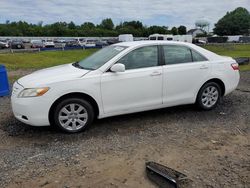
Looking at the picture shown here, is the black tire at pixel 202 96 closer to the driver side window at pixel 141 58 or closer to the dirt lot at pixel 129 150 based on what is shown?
the dirt lot at pixel 129 150

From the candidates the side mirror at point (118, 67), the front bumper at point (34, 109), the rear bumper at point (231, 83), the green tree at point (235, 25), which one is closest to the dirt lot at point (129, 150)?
the front bumper at point (34, 109)

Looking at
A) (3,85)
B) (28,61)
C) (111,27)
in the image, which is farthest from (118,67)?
Result: (111,27)

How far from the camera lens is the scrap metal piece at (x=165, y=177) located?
354cm

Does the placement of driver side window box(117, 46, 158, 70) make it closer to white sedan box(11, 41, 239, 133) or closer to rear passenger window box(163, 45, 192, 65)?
white sedan box(11, 41, 239, 133)

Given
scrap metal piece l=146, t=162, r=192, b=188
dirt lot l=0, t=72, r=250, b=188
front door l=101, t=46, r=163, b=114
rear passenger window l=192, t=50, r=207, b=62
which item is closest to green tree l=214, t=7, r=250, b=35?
rear passenger window l=192, t=50, r=207, b=62

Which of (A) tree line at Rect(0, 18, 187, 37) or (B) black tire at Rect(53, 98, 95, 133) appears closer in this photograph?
(B) black tire at Rect(53, 98, 95, 133)

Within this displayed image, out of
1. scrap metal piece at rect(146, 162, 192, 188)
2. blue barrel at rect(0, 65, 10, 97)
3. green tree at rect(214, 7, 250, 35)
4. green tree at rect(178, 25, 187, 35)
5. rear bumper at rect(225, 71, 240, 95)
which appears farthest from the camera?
green tree at rect(214, 7, 250, 35)

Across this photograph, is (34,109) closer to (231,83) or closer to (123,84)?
(123,84)

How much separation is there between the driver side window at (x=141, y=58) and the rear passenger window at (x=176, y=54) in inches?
9.3

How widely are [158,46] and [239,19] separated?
127593mm

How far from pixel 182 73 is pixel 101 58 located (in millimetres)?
1599

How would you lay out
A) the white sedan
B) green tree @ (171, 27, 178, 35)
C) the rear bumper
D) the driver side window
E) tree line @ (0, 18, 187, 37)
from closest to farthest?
the white sedan < the driver side window < the rear bumper < tree line @ (0, 18, 187, 37) < green tree @ (171, 27, 178, 35)

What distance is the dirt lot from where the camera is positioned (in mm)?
3738

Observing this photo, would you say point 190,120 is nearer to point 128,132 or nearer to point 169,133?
point 169,133
